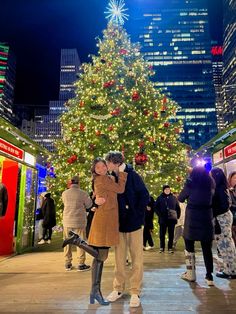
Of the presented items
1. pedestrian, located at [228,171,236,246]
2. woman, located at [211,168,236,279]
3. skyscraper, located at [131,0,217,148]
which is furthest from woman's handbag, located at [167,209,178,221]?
skyscraper, located at [131,0,217,148]

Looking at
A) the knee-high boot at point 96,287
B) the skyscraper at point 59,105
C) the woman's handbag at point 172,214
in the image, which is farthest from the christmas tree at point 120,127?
the skyscraper at point 59,105

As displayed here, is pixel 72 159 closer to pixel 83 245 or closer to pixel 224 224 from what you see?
pixel 224 224

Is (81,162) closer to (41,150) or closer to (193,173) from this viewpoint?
(41,150)

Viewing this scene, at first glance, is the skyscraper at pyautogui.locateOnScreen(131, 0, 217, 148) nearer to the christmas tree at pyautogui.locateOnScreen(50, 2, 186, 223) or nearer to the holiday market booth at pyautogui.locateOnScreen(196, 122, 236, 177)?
the christmas tree at pyautogui.locateOnScreen(50, 2, 186, 223)

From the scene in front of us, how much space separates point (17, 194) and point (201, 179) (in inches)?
203

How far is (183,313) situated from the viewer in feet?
9.59

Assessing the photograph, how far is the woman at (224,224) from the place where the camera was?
4.48 metres

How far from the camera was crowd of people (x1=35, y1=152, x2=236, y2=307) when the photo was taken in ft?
10.8

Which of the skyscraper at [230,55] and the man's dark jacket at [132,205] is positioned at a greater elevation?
the skyscraper at [230,55]

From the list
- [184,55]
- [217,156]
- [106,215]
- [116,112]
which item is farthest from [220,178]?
[184,55]

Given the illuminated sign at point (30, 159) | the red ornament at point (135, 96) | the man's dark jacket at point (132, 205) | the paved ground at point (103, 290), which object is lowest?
the paved ground at point (103, 290)

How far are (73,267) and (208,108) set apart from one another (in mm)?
117681

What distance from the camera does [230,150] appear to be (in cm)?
704

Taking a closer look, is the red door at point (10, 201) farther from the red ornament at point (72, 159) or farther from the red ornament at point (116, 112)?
the red ornament at point (116, 112)
